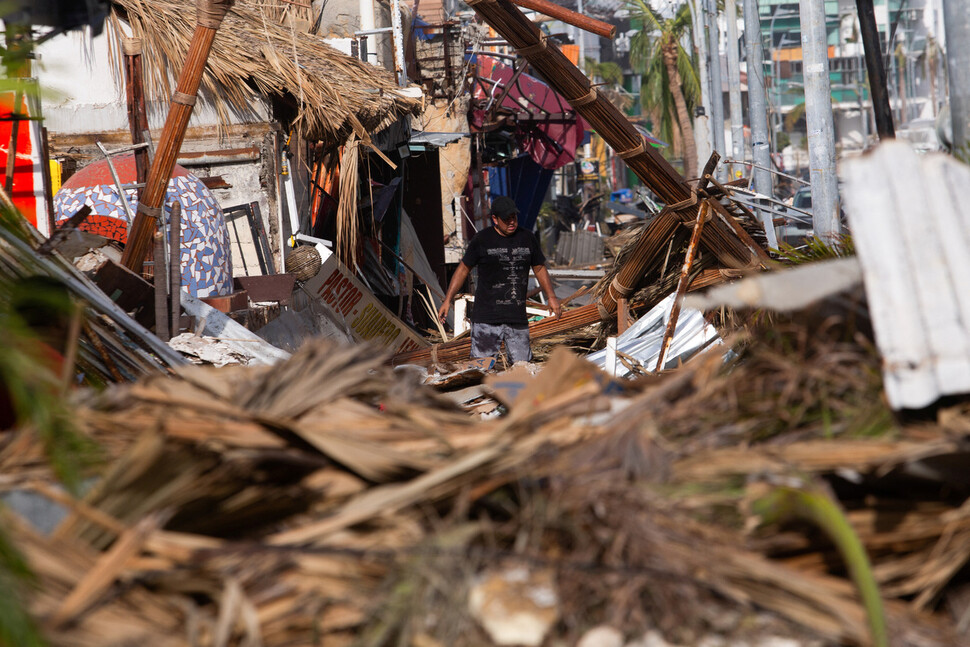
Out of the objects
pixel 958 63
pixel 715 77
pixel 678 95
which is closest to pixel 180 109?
pixel 958 63

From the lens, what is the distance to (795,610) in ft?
6.25

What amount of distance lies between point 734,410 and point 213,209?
22.0 feet

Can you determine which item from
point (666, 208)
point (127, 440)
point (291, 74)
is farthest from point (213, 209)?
point (127, 440)

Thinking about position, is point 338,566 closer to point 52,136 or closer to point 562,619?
point 562,619

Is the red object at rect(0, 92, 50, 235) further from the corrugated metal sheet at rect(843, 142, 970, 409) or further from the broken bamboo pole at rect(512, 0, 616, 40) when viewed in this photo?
the corrugated metal sheet at rect(843, 142, 970, 409)

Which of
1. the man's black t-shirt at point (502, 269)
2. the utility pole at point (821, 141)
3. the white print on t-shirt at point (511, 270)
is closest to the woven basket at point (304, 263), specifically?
the man's black t-shirt at point (502, 269)

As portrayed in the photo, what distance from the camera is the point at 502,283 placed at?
7512 mm

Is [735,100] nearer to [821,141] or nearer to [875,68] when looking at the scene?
[821,141]

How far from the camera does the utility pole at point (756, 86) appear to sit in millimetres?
12938

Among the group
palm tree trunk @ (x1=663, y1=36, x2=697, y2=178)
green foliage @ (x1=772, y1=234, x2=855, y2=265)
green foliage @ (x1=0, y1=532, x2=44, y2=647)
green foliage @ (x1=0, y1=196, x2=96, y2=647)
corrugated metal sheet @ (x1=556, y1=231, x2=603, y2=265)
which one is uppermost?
green foliage @ (x1=0, y1=196, x2=96, y2=647)

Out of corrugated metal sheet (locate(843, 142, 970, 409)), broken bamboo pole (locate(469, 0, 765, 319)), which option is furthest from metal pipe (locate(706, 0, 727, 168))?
corrugated metal sheet (locate(843, 142, 970, 409))

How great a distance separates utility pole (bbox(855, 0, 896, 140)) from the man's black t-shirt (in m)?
2.84

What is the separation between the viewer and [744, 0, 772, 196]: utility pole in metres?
12.9

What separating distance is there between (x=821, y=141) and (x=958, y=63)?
14.1ft
